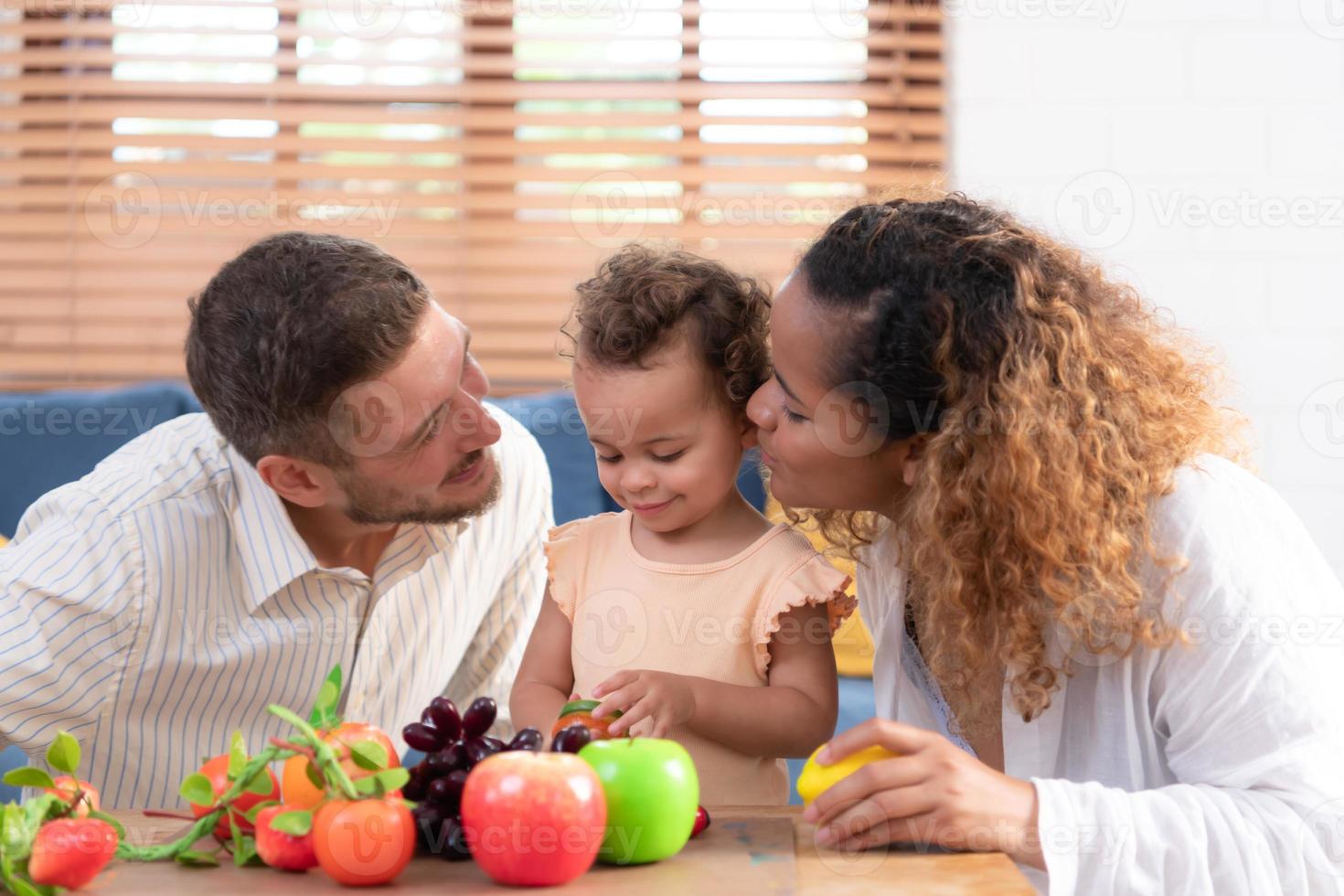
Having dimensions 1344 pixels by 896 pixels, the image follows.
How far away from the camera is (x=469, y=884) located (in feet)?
2.68

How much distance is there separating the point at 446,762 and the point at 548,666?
476 mm

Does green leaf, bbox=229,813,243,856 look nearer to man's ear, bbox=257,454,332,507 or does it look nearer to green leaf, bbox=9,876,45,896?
green leaf, bbox=9,876,45,896

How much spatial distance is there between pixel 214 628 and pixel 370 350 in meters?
0.40

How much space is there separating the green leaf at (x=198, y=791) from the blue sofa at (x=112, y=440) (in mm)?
1529

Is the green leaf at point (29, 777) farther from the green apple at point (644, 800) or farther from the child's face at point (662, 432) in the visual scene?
the child's face at point (662, 432)

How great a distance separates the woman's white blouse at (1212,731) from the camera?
0.95 metres

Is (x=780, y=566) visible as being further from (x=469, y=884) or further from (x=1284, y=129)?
(x=1284, y=129)

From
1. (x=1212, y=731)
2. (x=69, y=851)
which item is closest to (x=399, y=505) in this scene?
(x=69, y=851)

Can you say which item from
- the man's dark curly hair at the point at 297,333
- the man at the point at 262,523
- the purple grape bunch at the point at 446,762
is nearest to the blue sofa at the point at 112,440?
the man at the point at 262,523

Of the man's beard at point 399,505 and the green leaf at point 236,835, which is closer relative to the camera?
the green leaf at point 236,835

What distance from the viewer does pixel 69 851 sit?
2.55 feet

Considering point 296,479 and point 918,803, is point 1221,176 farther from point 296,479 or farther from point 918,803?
point 918,803

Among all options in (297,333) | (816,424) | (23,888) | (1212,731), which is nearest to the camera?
(23,888)

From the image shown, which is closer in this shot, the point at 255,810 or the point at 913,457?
the point at 255,810
